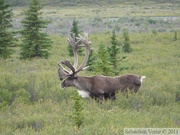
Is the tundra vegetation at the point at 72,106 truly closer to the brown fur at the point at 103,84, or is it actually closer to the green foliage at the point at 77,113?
the green foliage at the point at 77,113

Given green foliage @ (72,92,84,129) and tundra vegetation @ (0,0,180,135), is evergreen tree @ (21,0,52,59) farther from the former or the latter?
green foliage @ (72,92,84,129)

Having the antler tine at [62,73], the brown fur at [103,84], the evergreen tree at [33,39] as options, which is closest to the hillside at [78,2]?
the evergreen tree at [33,39]

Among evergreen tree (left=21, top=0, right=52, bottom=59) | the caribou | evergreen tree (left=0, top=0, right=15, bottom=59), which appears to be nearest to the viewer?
the caribou

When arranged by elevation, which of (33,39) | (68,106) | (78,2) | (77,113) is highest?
(78,2)

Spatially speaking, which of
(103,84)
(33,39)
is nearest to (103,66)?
(103,84)

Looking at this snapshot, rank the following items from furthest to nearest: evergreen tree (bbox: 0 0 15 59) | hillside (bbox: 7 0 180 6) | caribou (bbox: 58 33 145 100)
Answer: hillside (bbox: 7 0 180 6), evergreen tree (bbox: 0 0 15 59), caribou (bbox: 58 33 145 100)

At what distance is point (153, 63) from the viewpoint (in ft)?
56.5

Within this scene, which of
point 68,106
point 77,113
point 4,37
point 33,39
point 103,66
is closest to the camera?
point 77,113

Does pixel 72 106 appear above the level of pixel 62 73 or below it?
below

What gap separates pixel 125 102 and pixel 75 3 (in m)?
98.0

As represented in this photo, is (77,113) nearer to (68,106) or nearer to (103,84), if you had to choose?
(68,106)

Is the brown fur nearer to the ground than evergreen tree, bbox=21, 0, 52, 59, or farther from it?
nearer to the ground

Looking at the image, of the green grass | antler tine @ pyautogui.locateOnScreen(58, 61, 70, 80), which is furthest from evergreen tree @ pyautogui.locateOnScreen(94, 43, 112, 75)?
antler tine @ pyautogui.locateOnScreen(58, 61, 70, 80)

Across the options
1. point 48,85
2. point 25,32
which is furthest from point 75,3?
point 48,85
